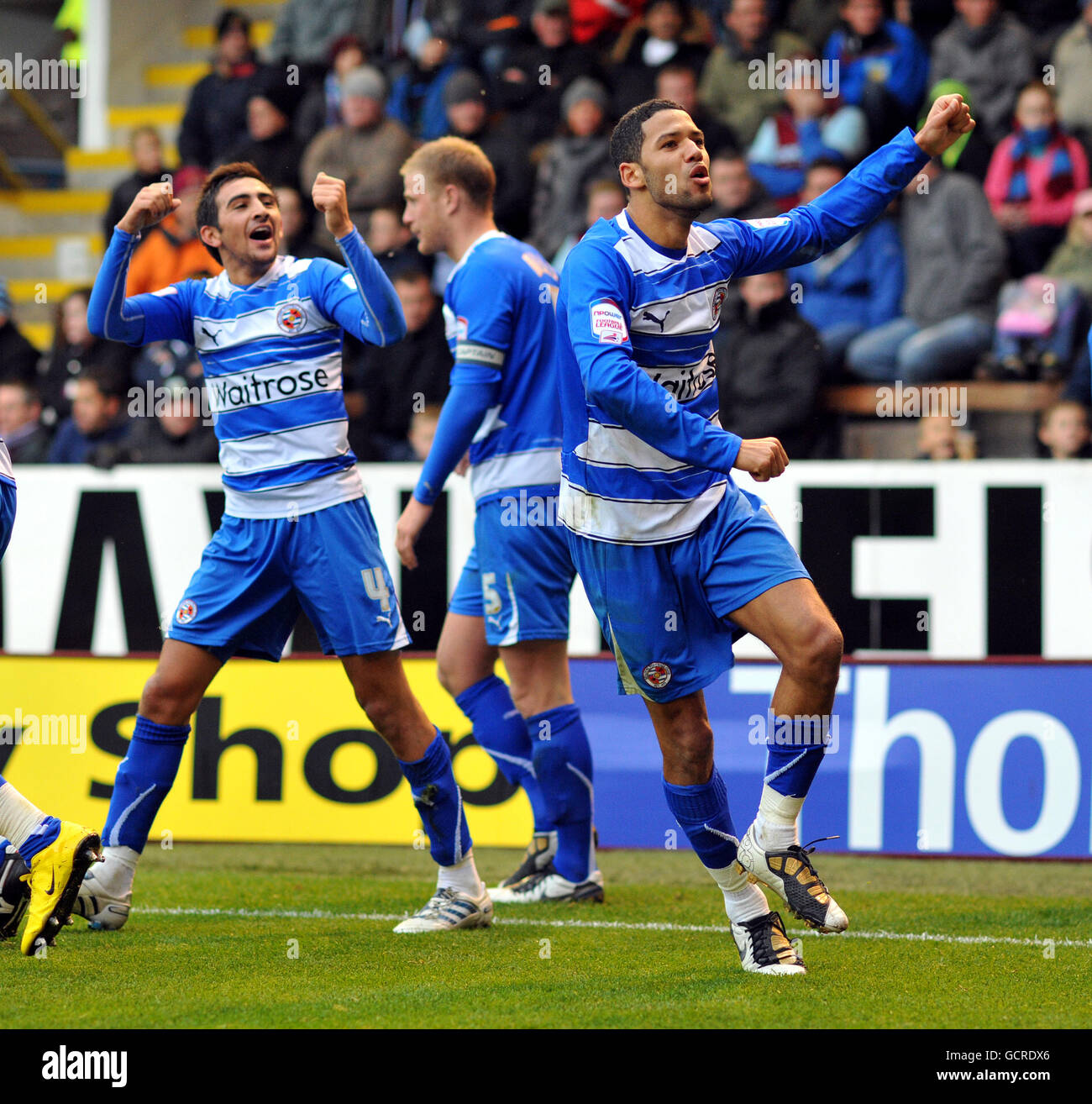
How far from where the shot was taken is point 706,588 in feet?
14.3

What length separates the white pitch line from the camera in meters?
5.16

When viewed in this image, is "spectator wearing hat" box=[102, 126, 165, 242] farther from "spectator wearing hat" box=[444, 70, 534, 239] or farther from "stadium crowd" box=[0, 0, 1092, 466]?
"spectator wearing hat" box=[444, 70, 534, 239]

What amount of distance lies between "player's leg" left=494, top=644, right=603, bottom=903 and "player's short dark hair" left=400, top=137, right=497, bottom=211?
1673mm

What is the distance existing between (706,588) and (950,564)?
3.24m

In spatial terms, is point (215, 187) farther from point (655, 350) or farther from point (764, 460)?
point (764, 460)

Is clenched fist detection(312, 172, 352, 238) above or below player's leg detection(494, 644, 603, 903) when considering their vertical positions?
above

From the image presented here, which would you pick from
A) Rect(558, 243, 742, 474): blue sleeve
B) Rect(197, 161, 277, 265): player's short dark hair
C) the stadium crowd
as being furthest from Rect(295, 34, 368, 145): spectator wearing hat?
Rect(558, 243, 742, 474): blue sleeve

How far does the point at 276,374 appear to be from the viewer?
516cm

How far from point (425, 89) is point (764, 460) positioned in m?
8.08

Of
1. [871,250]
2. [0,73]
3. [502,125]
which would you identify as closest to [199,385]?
[502,125]

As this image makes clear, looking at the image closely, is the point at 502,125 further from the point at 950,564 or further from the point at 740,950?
the point at 740,950

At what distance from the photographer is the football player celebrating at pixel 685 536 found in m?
4.18

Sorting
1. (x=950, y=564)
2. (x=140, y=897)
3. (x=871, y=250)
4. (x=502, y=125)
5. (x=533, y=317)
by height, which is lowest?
(x=140, y=897)
